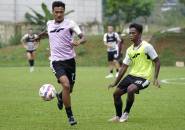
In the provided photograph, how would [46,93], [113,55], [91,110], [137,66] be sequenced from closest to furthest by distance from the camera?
[46,93]
[137,66]
[91,110]
[113,55]

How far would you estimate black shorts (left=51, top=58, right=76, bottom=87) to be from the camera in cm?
1216

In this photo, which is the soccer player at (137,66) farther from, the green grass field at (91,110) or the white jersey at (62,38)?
the white jersey at (62,38)

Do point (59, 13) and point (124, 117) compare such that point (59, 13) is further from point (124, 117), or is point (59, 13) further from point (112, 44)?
point (112, 44)

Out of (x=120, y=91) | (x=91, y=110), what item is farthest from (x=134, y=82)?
(x=91, y=110)

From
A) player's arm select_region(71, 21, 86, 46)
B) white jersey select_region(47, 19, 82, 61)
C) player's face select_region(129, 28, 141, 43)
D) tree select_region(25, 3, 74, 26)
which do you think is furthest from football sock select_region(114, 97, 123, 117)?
tree select_region(25, 3, 74, 26)

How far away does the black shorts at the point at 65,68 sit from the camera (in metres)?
12.2

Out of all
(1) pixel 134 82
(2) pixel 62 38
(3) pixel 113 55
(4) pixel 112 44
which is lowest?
(3) pixel 113 55

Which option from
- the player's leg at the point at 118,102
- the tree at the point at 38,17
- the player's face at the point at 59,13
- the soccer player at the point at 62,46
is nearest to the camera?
the player's face at the point at 59,13

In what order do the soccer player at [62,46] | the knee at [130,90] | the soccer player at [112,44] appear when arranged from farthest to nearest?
the soccer player at [112,44] → the knee at [130,90] → the soccer player at [62,46]

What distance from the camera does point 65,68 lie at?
40.2 ft

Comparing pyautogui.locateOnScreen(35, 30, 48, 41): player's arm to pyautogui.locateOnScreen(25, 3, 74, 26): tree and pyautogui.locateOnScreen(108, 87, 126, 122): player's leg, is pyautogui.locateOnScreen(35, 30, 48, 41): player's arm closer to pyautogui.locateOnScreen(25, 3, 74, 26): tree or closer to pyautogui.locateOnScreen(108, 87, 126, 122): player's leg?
pyautogui.locateOnScreen(108, 87, 126, 122): player's leg

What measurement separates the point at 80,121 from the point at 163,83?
38.5 feet

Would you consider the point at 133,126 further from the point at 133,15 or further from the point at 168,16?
the point at 168,16

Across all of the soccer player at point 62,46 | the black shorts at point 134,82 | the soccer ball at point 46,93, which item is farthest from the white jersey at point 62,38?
the black shorts at point 134,82
